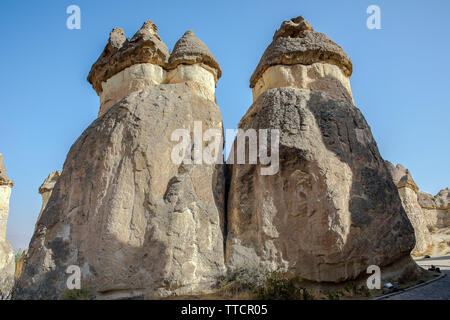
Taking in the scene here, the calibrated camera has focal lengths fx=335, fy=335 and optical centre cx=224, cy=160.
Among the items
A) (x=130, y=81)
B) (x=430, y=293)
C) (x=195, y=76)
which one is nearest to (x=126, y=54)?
(x=130, y=81)

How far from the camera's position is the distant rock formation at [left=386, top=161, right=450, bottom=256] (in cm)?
1532

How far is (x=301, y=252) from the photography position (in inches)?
Result: 233

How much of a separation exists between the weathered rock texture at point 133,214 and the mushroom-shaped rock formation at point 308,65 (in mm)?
2167

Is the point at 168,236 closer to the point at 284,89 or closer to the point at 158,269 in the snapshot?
the point at 158,269

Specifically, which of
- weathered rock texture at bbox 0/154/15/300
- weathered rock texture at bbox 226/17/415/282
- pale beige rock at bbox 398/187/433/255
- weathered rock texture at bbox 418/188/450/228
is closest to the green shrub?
weathered rock texture at bbox 226/17/415/282

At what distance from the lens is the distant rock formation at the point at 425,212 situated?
1532 cm

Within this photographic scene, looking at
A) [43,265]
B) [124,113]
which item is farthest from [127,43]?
[43,265]

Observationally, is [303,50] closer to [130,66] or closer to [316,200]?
[316,200]

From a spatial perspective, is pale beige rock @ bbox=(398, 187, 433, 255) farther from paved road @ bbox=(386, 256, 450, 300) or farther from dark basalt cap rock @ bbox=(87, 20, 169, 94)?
dark basalt cap rock @ bbox=(87, 20, 169, 94)

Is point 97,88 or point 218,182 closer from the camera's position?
point 218,182

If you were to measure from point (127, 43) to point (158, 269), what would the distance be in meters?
6.07

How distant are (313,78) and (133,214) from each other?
16.8ft
